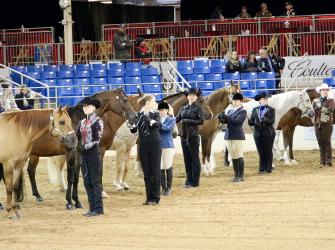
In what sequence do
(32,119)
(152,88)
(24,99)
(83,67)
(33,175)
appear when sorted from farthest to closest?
(83,67) < (152,88) < (24,99) < (33,175) < (32,119)

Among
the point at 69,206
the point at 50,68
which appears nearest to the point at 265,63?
the point at 50,68

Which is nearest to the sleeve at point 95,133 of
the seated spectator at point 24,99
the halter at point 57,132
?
the halter at point 57,132

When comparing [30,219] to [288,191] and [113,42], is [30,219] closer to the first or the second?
[288,191]

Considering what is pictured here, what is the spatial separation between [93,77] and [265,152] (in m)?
10.6

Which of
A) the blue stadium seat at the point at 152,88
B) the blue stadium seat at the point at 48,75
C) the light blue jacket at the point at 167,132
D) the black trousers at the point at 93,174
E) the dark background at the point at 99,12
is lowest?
the black trousers at the point at 93,174

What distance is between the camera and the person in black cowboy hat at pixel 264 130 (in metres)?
21.5

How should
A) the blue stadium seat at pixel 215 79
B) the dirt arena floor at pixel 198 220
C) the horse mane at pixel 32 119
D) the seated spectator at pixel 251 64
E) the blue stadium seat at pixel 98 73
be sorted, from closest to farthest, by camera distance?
the dirt arena floor at pixel 198 220 → the horse mane at pixel 32 119 → the blue stadium seat at pixel 215 79 → the seated spectator at pixel 251 64 → the blue stadium seat at pixel 98 73

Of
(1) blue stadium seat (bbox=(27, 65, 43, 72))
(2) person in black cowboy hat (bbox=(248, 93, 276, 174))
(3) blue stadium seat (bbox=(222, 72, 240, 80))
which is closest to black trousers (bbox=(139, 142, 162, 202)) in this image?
(2) person in black cowboy hat (bbox=(248, 93, 276, 174))

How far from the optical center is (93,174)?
15391mm

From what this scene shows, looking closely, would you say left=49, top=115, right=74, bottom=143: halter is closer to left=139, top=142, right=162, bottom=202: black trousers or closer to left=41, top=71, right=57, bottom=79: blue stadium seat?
left=139, top=142, right=162, bottom=202: black trousers

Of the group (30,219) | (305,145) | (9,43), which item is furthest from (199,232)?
(9,43)

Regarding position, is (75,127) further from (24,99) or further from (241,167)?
(24,99)

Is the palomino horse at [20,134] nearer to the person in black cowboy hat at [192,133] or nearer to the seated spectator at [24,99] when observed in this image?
the person in black cowboy hat at [192,133]

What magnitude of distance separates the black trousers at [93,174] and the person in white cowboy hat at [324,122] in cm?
829
